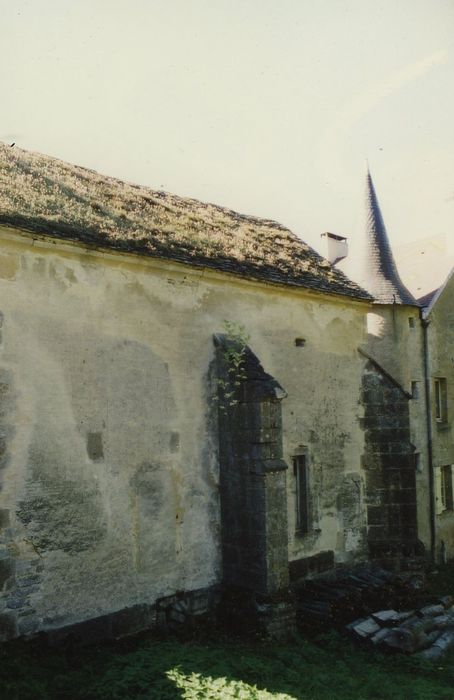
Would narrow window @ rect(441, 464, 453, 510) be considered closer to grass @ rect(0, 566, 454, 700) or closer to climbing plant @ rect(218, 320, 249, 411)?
grass @ rect(0, 566, 454, 700)

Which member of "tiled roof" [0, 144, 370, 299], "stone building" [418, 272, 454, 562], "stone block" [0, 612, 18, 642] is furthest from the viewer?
"stone building" [418, 272, 454, 562]

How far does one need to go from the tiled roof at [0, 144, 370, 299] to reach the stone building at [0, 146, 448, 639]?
59mm

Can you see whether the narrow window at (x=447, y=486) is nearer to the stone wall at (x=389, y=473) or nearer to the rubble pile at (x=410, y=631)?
the stone wall at (x=389, y=473)

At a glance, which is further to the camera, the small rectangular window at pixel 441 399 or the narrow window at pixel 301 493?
the small rectangular window at pixel 441 399

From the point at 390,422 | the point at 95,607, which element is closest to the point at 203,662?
the point at 95,607

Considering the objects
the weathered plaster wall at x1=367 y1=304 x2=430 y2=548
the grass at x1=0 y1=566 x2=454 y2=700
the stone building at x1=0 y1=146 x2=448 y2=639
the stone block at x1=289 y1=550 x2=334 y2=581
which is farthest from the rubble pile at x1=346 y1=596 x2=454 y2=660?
the weathered plaster wall at x1=367 y1=304 x2=430 y2=548

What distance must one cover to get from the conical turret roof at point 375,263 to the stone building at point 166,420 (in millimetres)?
2054

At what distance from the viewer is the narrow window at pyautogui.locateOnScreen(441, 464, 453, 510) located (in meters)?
17.1

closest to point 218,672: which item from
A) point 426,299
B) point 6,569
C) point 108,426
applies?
point 6,569

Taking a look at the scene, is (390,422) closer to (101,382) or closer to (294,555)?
(294,555)

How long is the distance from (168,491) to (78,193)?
581 cm

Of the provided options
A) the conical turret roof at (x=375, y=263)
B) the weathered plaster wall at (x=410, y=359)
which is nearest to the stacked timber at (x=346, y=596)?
the weathered plaster wall at (x=410, y=359)

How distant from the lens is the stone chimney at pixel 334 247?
20.7m

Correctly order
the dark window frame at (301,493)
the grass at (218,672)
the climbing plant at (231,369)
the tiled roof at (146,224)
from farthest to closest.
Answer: the dark window frame at (301,493) → the climbing plant at (231,369) → the tiled roof at (146,224) → the grass at (218,672)
